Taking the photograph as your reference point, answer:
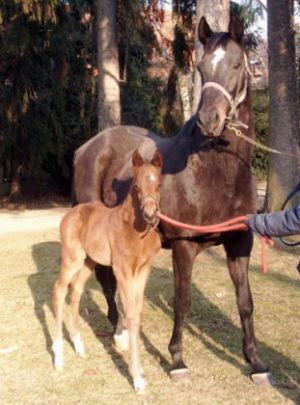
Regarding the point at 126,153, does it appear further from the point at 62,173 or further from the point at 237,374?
the point at 62,173

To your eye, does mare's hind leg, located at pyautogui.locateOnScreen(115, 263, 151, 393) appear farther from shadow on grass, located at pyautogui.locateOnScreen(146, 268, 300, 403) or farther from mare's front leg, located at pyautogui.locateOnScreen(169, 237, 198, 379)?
shadow on grass, located at pyautogui.locateOnScreen(146, 268, 300, 403)

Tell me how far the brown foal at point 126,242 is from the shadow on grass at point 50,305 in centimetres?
53

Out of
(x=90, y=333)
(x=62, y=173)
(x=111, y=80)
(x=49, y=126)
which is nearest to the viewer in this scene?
(x=90, y=333)

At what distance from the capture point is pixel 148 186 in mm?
3680

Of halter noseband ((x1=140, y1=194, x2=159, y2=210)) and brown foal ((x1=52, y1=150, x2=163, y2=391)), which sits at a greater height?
halter noseband ((x1=140, y1=194, x2=159, y2=210))

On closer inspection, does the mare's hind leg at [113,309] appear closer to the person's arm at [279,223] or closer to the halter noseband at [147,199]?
the halter noseband at [147,199]

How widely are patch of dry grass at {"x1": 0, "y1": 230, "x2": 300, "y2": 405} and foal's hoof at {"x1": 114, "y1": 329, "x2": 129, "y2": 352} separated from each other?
87 mm

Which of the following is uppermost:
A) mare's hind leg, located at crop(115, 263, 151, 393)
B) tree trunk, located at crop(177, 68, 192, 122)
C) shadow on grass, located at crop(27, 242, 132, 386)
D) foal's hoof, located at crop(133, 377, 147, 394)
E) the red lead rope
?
tree trunk, located at crop(177, 68, 192, 122)

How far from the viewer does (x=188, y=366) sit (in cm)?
454

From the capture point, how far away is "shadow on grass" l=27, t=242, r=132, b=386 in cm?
496

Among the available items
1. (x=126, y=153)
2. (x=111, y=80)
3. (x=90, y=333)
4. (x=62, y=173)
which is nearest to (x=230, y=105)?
(x=126, y=153)

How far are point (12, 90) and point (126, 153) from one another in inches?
464

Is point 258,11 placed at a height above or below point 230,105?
above

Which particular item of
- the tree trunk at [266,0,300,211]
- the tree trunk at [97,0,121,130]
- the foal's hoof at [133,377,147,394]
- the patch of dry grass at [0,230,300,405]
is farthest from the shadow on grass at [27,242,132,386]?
the tree trunk at [266,0,300,211]
